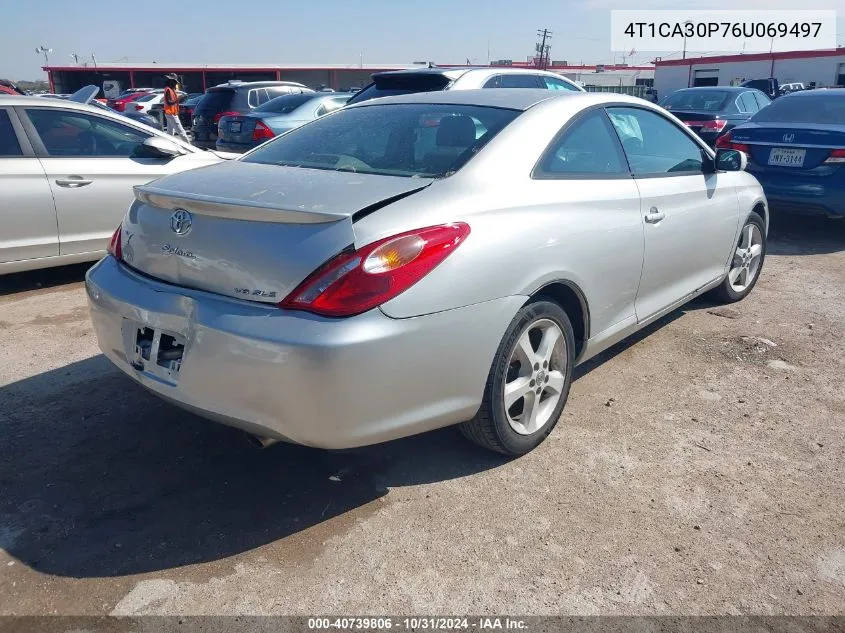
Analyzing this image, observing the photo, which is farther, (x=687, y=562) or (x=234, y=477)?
(x=234, y=477)

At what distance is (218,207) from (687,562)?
2.09 m

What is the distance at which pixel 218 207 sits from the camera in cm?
258

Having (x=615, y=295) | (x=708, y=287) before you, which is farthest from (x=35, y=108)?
(x=708, y=287)

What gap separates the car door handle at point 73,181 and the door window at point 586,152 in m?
3.97

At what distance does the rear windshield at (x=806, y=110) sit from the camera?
740 cm

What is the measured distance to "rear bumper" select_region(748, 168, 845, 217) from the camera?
677 cm

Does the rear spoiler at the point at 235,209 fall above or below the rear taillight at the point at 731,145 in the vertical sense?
above

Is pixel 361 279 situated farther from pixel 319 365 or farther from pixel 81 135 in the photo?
pixel 81 135

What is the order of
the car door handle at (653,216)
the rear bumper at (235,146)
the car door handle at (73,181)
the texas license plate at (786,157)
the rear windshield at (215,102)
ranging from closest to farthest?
the car door handle at (653,216) → the car door handle at (73,181) → the texas license plate at (786,157) → the rear bumper at (235,146) → the rear windshield at (215,102)

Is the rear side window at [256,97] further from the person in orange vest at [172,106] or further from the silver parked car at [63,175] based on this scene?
the silver parked car at [63,175]

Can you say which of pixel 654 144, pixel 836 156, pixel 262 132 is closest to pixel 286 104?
pixel 262 132

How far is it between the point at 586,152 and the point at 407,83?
15.0 feet

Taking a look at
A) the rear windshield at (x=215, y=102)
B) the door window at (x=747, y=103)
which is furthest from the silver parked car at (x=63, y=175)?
the door window at (x=747, y=103)

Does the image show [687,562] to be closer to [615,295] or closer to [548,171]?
[615,295]
